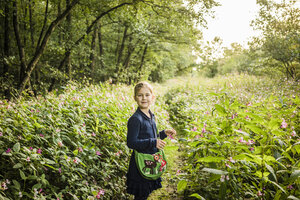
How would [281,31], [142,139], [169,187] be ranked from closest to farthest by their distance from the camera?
[142,139] → [169,187] → [281,31]

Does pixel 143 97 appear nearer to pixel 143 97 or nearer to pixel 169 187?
pixel 143 97

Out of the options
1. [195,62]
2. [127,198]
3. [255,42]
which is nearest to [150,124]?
[127,198]

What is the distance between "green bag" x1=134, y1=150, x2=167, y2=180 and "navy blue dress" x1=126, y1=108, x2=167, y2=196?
86 mm

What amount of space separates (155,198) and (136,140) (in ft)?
5.36

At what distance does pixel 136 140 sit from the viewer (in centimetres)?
217

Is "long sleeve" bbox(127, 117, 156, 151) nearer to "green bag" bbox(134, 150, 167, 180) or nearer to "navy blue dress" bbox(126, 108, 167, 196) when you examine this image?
"navy blue dress" bbox(126, 108, 167, 196)

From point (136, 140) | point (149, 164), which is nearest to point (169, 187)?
point (149, 164)

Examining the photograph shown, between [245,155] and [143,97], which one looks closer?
[245,155]

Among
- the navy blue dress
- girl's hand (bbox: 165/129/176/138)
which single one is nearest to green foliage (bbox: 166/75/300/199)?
girl's hand (bbox: 165/129/176/138)

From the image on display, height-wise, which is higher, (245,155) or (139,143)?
(245,155)

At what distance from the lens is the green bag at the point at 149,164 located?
7.17 ft

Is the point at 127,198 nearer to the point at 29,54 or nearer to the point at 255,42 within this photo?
the point at 29,54

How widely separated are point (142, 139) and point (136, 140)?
0.43ft

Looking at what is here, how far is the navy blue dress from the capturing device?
2.16 meters
